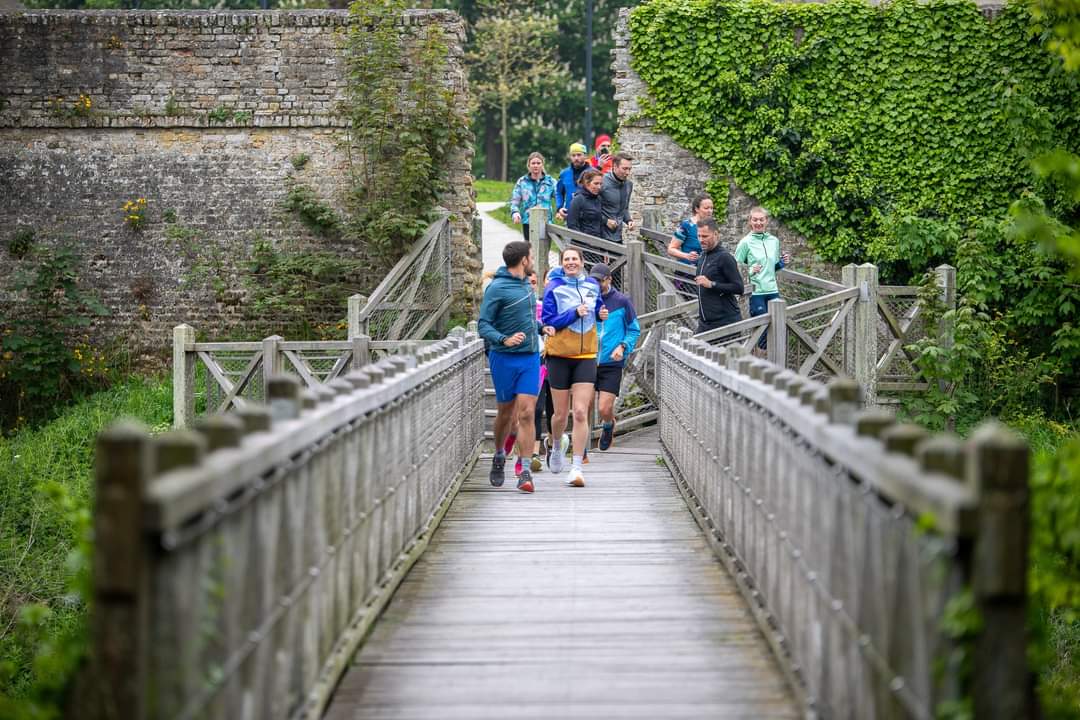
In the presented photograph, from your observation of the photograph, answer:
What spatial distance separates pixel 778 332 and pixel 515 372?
419 cm

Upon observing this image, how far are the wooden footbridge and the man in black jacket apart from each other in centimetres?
344

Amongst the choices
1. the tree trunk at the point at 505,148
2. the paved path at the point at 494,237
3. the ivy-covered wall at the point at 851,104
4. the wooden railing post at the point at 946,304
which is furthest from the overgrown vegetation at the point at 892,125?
the tree trunk at the point at 505,148

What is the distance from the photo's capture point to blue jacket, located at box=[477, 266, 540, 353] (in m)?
10.2

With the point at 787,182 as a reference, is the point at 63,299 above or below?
below

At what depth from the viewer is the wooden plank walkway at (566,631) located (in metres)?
5.12

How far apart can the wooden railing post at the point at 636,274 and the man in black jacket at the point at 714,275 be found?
118 inches

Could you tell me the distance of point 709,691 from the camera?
523cm

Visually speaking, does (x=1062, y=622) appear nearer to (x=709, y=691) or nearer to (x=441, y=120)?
(x=709, y=691)

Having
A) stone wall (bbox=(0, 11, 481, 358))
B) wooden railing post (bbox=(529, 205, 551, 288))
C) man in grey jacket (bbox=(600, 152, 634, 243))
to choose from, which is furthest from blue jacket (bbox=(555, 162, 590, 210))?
stone wall (bbox=(0, 11, 481, 358))

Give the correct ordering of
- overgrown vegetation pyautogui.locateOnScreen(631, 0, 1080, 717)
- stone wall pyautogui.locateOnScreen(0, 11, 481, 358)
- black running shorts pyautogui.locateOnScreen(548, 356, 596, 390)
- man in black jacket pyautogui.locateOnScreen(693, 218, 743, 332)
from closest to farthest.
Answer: black running shorts pyautogui.locateOnScreen(548, 356, 596, 390) < man in black jacket pyautogui.locateOnScreen(693, 218, 743, 332) < overgrown vegetation pyautogui.locateOnScreen(631, 0, 1080, 717) < stone wall pyautogui.locateOnScreen(0, 11, 481, 358)

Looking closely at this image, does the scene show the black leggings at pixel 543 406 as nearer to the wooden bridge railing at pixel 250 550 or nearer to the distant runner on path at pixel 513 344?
the distant runner on path at pixel 513 344

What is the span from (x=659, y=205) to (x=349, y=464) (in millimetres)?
15290

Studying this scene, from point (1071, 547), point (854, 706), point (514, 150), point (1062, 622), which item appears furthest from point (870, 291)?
point (514, 150)

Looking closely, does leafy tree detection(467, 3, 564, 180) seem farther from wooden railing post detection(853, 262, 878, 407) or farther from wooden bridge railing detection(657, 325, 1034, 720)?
wooden bridge railing detection(657, 325, 1034, 720)
